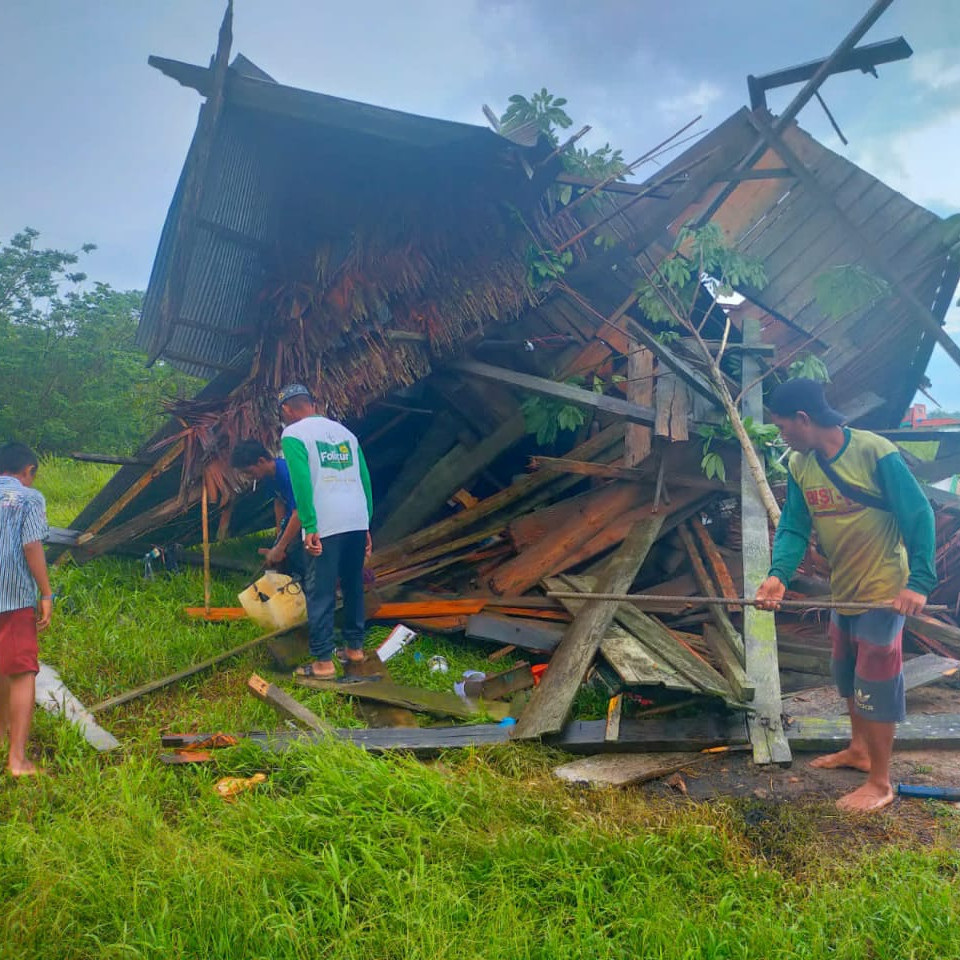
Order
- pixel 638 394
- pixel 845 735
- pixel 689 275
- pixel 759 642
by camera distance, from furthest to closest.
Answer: pixel 689 275 → pixel 638 394 → pixel 759 642 → pixel 845 735

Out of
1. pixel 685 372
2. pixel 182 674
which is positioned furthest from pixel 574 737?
pixel 685 372

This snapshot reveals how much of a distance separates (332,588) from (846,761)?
10.3 feet

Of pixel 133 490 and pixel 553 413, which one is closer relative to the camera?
pixel 133 490

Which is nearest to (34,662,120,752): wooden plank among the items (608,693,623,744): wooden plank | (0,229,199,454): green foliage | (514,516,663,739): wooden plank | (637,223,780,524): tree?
(514,516,663,739): wooden plank

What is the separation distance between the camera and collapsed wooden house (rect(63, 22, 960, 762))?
17.8 ft

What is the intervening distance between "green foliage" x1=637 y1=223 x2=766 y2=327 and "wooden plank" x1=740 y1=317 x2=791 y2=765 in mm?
1219

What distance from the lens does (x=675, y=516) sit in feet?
20.8

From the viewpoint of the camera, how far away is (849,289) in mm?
7402

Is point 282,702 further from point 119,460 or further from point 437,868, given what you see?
point 119,460

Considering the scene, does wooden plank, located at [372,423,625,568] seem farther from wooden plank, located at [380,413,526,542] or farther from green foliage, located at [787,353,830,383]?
green foliage, located at [787,353,830,383]

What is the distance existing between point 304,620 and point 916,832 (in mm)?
3904

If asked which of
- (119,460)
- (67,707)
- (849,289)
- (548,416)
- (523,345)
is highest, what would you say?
(849,289)

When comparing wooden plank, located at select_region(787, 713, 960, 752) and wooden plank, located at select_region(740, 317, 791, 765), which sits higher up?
wooden plank, located at select_region(740, 317, 791, 765)

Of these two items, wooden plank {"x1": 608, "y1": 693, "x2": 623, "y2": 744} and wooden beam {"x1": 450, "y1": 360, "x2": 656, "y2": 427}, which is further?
wooden beam {"x1": 450, "y1": 360, "x2": 656, "y2": 427}
